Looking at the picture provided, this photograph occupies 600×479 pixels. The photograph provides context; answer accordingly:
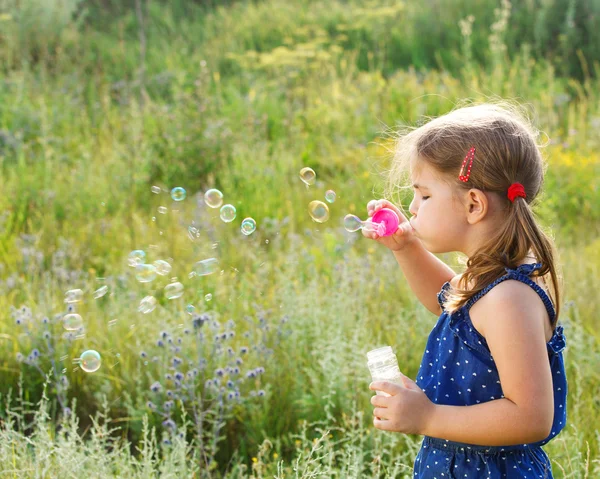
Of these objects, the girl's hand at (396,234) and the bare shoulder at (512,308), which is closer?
the bare shoulder at (512,308)

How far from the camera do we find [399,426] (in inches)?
69.9

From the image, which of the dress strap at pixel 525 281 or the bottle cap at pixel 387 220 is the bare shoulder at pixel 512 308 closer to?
the dress strap at pixel 525 281

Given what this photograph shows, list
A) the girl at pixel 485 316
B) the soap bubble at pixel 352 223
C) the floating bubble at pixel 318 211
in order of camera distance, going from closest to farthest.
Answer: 1. the girl at pixel 485 316
2. the soap bubble at pixel 352 223
3. the floating bubble at pixel 318 211

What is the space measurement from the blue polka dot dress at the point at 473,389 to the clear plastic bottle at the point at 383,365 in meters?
0.13

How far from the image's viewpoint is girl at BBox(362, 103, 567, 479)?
168 cm

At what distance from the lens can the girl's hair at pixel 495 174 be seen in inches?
72.6

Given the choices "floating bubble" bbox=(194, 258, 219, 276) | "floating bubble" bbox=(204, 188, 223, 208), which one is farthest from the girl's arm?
"floating bubble" bbox=(204, 188, 223, 208)

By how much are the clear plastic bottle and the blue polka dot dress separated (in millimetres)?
128

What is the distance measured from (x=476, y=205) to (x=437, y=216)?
97 millimetres

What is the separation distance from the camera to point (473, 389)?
1846mm

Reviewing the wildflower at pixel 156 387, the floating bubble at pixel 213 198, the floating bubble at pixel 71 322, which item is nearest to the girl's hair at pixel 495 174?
the floating bubble at pixel 213 198

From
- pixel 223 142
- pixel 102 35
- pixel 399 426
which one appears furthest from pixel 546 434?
pixel 102 35

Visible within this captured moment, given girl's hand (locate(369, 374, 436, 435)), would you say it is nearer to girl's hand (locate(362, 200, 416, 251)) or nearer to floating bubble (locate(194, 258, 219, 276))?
girl's hand (locate(362, 200, 416, 251))

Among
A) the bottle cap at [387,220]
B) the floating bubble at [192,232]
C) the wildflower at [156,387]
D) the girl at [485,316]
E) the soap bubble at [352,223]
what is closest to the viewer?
the girl at [485,316]
